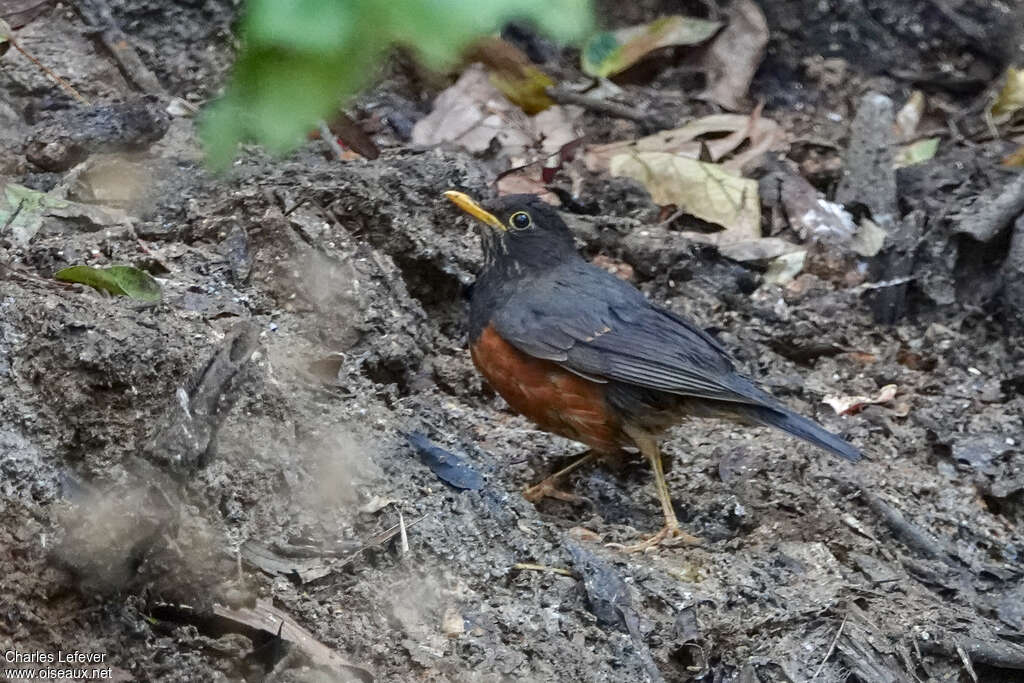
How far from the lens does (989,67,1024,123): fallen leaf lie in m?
8.33

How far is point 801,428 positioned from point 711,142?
3.14m

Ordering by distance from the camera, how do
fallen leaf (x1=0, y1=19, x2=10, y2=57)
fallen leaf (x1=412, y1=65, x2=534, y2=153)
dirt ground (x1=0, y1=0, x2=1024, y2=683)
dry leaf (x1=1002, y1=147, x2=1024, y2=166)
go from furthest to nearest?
dry leaf (x1=1002, y1=147, x2=1024, y2=166) < fallen leaf (x1=412, y1=65, x2=534, y2=153) < fallen leaf (x1=0, y1=19, x2=10, y2=57) < dirt ground (x1=0, y1=0, x2=1024, y2=683)

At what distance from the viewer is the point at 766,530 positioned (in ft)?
16.6

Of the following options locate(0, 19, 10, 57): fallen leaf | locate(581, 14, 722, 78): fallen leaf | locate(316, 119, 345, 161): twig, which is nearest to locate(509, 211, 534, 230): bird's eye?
locate(316, 119, 345, 161): twig

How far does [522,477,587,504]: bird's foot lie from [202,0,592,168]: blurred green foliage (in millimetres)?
3434

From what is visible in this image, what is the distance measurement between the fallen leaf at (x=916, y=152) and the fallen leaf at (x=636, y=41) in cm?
145

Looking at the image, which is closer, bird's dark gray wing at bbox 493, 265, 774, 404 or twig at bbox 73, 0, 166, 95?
bird's dark gray wing at bbox 493, 265, 774, 404

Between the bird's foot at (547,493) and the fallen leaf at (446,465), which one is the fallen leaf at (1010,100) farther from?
the fallen leaf at (446,465)

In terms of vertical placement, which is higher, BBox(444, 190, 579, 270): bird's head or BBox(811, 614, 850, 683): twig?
BBox(444, 190, 579, 270): bird's head

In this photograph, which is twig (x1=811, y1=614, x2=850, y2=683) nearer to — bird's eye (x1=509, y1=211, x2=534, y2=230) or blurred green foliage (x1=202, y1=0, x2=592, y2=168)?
bird's eye (x1=509, y1=211, x2=534, y2=230)

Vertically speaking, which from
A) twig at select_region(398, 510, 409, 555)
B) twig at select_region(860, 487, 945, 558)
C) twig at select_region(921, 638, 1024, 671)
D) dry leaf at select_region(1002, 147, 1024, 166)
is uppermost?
twig at select_region(398, 510, 409, 555)

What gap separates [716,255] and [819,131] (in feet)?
5.86

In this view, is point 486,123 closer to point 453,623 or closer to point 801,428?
point 801,428

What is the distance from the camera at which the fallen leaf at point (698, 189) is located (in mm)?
7160
